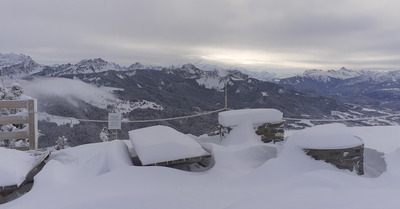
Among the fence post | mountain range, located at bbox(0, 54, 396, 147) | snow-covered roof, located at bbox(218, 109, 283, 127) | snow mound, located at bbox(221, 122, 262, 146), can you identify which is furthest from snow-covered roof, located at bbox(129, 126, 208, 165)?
mountain range, located at bbox(0, 54, 396, 147)

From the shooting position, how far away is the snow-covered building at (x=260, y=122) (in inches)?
297

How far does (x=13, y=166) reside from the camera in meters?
4.88

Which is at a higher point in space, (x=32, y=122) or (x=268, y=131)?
(x=32, y=122)

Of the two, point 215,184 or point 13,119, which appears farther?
point 13,119

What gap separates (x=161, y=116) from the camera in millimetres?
90250

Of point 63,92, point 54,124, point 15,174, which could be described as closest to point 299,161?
point 15,174

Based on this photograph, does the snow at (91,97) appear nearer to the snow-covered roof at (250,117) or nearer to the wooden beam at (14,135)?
the wooden beam at (14,135)

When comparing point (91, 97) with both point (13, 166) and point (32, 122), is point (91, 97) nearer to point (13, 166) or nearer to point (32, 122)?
point (32, 122)

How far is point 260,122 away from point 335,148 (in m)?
2.54

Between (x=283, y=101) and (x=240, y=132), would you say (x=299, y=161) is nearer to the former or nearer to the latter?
(x=240, y=132)

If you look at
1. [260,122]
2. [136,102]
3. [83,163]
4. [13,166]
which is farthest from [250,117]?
[136,102]

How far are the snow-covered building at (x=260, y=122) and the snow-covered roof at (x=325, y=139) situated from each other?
1711 millimetres

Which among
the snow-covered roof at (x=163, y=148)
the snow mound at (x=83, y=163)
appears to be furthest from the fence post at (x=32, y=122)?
the snow-covered roof at (x=163, y=148)

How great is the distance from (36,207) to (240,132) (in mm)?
5074
